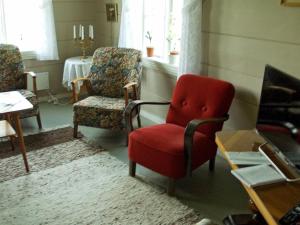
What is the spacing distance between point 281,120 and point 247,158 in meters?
0.28

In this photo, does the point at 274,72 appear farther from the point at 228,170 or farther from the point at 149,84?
the point at 149,84

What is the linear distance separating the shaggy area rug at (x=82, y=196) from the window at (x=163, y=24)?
60.3 inches

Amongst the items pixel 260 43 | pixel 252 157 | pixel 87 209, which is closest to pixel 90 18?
pixel 260 43

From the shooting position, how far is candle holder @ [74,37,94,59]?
4.43 m

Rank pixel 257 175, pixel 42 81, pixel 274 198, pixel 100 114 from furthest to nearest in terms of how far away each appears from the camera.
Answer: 1. pixel 42 81
2. pixel 100 114
3. pixel 257 175
4. pixel 274 198

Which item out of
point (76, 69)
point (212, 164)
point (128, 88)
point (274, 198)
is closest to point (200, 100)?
point (212, 164)

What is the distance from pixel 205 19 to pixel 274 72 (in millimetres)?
1360

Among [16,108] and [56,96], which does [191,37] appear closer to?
[16,108]

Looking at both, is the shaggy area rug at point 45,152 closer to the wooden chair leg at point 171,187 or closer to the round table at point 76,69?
the round table at point 76,69

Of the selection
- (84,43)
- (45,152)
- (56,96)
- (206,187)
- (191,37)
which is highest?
(191,37)

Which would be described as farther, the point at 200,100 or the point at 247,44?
the point at 200,100

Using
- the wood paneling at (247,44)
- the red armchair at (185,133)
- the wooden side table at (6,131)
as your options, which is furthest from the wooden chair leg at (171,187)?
the wooden side table at (6,131)

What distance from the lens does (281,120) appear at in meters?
1.80

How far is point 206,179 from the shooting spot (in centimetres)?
281
